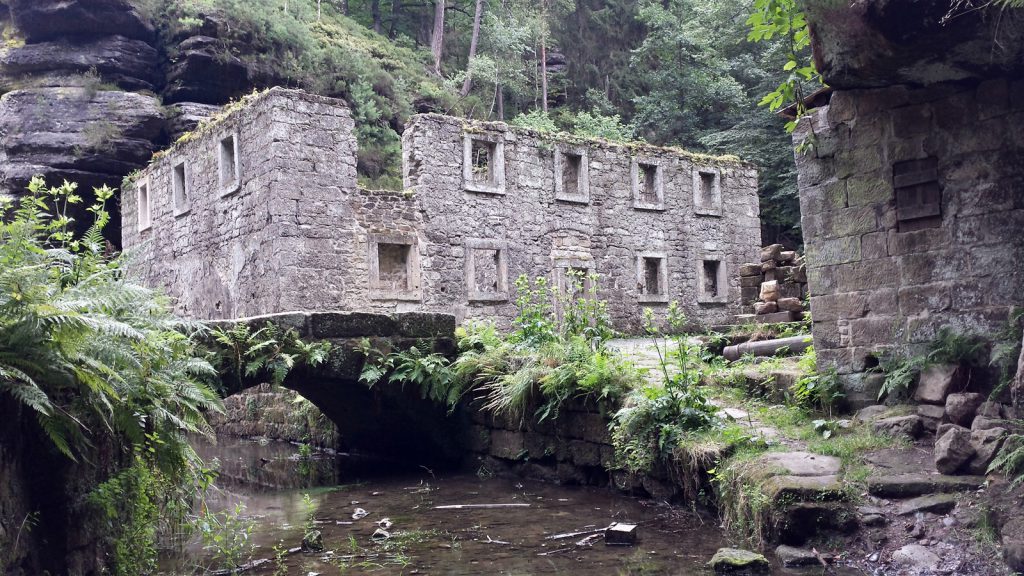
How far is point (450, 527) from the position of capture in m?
7.25

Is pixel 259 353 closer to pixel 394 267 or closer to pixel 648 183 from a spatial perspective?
pixel 394 267

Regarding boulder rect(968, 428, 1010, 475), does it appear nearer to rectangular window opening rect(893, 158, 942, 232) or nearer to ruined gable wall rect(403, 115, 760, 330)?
rectangular window opening rect(893, 158, 942, 232)

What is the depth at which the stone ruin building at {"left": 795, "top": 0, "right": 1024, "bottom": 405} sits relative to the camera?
6328mm

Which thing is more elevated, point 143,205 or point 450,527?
point 143,205

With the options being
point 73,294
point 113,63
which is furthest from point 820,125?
point 113,63

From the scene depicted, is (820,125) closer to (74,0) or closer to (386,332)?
(386,332)

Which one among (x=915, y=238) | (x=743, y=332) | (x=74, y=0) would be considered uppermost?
(x=74, y=0)

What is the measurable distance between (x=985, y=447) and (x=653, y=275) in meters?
16.5

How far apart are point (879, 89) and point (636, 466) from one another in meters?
3.74

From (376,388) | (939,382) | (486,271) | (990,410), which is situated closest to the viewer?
(990,410)

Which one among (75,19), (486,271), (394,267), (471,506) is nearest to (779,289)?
(471,506)

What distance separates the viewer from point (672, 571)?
5.52 metres

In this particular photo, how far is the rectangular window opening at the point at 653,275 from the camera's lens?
21.8 meters

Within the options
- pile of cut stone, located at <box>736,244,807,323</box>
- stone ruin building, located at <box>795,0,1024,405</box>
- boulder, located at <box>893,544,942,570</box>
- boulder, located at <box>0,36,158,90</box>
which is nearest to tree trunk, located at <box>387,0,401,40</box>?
boulder, located at <box>0,36,158,90</box>
